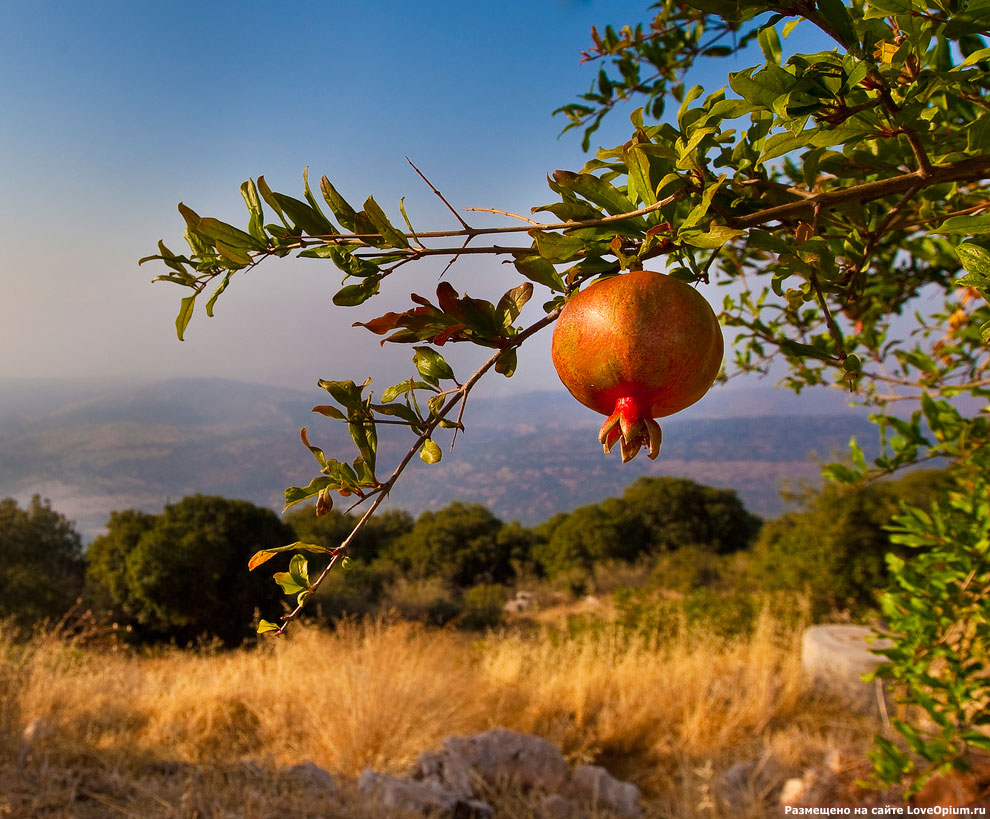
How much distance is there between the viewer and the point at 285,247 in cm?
54

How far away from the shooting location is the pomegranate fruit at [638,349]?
1.33 ft

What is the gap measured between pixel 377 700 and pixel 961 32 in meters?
3.88

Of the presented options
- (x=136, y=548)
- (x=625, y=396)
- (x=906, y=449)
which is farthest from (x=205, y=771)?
(x=136, y=548)

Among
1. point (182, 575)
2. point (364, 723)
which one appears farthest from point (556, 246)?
point (182, 575)

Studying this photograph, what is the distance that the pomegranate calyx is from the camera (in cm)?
42

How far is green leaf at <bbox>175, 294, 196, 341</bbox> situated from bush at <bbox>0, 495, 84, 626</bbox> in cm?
798

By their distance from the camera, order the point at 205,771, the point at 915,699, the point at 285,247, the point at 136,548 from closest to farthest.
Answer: the point at 285,247 < the point at 915,699 < the point at 205,771 < the point at 136,548

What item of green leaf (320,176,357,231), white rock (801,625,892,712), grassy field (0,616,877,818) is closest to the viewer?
green leaf (320,176,357,231)

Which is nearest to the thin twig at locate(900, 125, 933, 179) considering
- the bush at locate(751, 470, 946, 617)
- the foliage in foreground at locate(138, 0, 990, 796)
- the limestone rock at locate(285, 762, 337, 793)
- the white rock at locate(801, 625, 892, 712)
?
the foliage in foreground at locate(138, 0, 990, 796)

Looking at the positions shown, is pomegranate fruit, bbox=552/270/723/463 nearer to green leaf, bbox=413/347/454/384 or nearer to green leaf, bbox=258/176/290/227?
green leaf, bbox=413/347/454/384

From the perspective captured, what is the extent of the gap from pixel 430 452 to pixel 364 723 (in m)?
3.45

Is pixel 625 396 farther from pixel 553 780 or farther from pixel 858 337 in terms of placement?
pixel 553 780

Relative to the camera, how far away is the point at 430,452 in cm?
54

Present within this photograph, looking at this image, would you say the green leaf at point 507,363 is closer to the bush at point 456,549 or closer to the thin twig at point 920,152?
the thin twig at point 920,152
